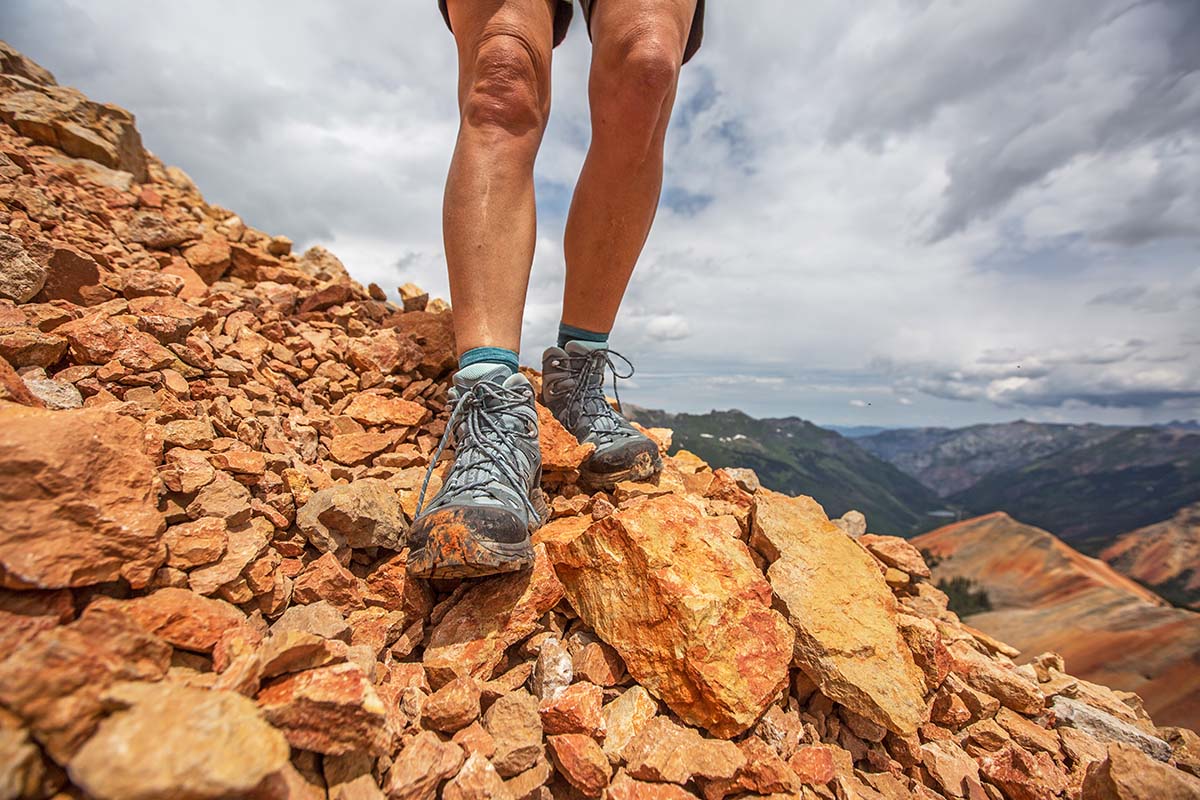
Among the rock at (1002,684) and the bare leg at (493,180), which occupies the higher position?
the bare leg at (493,180)

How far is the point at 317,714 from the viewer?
104cm

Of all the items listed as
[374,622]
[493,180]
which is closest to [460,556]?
[374,622]

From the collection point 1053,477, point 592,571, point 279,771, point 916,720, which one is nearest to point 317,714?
point 279,771

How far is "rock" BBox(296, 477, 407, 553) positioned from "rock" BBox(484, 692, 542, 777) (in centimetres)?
71

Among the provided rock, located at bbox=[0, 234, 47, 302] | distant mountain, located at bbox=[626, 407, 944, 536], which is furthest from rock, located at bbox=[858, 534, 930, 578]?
distant mountain, located at bbox=[626, 407, 944, 536]

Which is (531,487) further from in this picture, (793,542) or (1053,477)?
(1053,477)

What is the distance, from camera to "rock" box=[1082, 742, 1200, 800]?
4.65ft

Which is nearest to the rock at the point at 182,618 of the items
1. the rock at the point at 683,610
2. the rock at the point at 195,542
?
the rock at the point at 195,542

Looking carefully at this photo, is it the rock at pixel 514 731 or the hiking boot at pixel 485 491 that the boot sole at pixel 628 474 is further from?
the rock at pixel 514 731

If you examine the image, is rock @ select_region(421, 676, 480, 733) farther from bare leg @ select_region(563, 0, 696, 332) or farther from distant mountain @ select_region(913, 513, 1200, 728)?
distant mountain @ select_region(913, 513, 1200, 728)

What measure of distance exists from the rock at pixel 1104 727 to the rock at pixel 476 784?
91.1 inches

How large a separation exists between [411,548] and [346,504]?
273mm

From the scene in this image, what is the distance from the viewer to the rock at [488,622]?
1563 millimetres

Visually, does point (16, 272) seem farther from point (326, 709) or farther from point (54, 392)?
point (326, 709)
